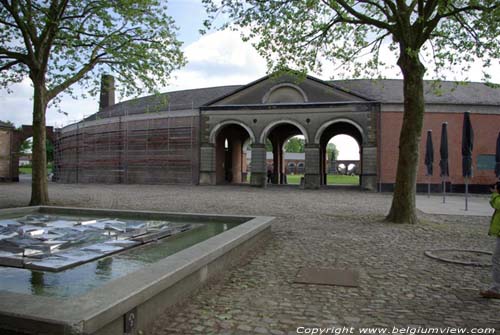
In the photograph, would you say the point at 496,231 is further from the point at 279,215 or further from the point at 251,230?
the point at 279,215

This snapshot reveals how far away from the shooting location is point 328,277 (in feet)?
18.2

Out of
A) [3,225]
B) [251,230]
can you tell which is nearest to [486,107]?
[251,230]

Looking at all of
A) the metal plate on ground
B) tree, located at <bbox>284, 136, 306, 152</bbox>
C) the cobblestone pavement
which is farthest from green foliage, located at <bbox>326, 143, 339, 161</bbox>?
the metal plate on ground

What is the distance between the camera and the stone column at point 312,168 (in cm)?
2747

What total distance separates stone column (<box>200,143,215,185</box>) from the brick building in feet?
0.25

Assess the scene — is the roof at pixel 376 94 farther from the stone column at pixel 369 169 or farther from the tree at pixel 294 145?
the tree at pixel 294 145

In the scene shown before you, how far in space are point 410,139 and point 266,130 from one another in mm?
18307

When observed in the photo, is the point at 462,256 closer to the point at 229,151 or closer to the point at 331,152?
the point at 229,151

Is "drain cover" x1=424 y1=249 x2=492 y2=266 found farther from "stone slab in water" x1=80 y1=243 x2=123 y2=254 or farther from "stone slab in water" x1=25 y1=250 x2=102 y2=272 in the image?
"stone slab in water" x1=25 y1=250 x2=102 y2=272

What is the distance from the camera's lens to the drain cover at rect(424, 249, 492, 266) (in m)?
6.45

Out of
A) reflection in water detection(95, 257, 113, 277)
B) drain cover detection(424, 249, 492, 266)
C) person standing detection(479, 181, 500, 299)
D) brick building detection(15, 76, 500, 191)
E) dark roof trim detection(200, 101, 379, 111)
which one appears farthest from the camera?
dark roof trim detection(200, 101, 379, 111)

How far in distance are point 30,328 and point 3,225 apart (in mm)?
5477

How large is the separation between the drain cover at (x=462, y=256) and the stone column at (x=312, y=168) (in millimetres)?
20029

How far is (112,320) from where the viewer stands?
119 inches
